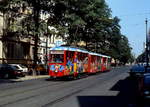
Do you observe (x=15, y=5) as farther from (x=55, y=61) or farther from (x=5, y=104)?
(x=5, y=104)

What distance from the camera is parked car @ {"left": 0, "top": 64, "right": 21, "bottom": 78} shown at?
138ft

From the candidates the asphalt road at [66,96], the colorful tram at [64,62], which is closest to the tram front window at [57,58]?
the colorful tram at [64,62]

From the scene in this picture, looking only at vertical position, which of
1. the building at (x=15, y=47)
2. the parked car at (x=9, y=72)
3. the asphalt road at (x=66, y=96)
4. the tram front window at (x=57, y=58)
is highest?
the building at (x=15, y=47)

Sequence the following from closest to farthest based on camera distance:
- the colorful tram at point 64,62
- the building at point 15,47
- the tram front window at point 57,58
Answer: the colorful tram at point 64,62, the tram front window at point 57,58, the building at point 15,47

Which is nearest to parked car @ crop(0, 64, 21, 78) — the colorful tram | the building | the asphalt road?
the colorful tram

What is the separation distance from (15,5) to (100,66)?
1708 cm

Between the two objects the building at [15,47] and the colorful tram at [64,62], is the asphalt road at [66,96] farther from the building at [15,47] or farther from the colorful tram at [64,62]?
the building at [15,47]

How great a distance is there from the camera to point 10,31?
5000 cm

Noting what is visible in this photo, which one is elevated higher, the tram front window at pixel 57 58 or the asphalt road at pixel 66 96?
the tram front window at pixel 57 58

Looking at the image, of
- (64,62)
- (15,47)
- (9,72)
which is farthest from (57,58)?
(15,47)

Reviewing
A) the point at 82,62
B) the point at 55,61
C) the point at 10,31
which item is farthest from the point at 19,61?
the point at 55,61

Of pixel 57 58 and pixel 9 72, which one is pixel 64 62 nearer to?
pixel 57 58

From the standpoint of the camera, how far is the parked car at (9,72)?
4197cm

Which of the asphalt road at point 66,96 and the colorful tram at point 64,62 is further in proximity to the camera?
the colorful tram at point 64,62
